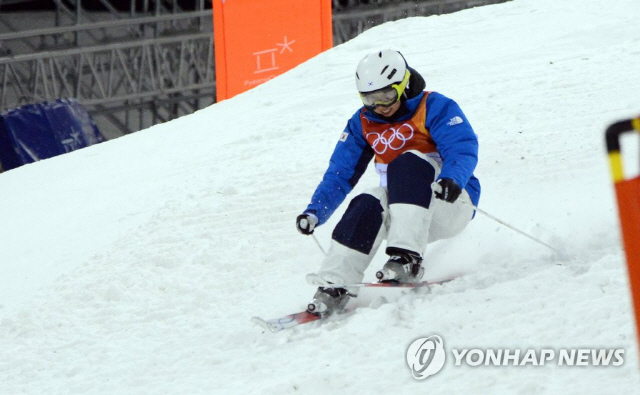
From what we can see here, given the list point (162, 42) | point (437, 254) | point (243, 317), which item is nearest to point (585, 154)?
point (437, 254)

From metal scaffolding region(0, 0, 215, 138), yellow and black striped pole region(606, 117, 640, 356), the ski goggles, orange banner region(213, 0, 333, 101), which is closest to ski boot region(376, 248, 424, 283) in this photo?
the ski goggles

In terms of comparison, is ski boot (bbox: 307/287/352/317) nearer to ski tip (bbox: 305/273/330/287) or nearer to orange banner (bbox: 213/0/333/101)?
ski tip (bbox: 305/273/330/287)

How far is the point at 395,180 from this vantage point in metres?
3.72

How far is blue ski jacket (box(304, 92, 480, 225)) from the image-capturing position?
12.4 ft

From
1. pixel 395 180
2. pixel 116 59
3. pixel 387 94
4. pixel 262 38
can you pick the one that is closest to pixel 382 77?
pixel 387 94

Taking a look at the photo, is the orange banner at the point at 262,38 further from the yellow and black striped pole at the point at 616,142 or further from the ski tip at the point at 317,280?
the yellow and black striped pole at the point at 616,142

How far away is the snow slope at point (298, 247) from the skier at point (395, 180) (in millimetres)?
177

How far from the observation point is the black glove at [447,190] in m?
3.57

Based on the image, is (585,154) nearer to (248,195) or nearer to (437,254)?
(437,254)

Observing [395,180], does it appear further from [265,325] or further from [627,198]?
[627,198]

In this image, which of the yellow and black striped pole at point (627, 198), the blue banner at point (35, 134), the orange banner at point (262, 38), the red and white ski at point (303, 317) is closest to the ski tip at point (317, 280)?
the red and white ski at point (303, 317)

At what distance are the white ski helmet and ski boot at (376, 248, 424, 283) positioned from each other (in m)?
0.65

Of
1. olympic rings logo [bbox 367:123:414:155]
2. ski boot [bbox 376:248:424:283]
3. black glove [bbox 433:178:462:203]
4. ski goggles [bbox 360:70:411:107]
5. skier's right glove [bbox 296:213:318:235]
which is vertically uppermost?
ski goggles [bbox 360:70:411:107]

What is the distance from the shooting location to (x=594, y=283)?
342 centimetres
